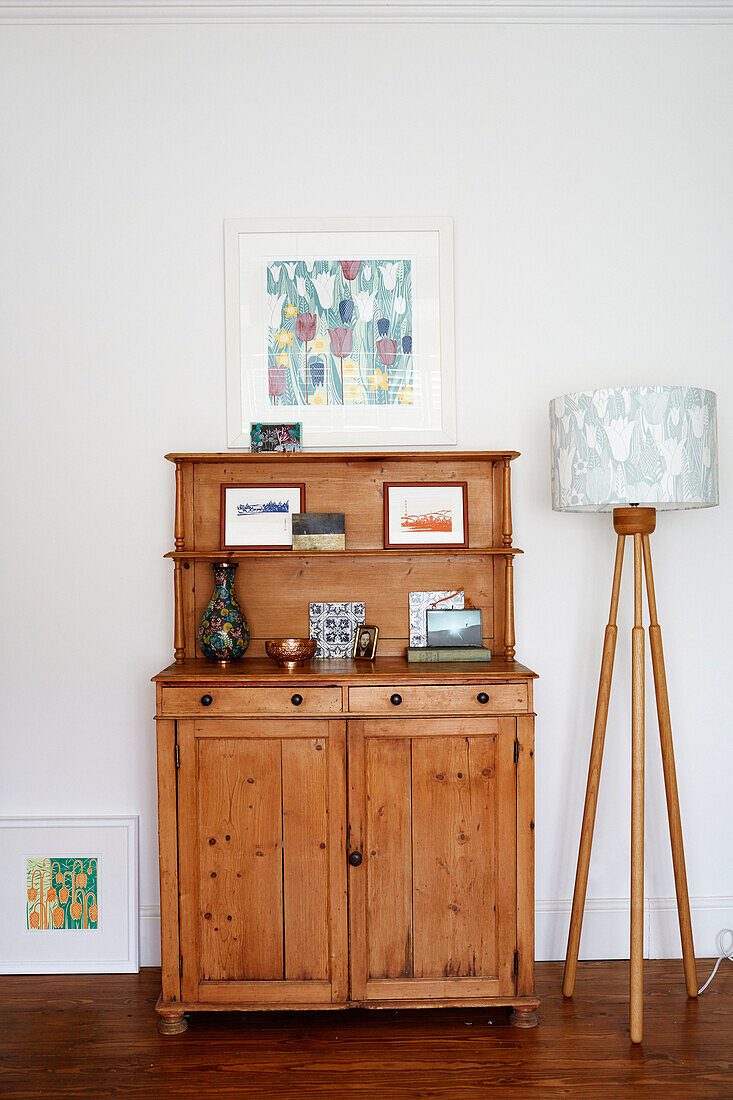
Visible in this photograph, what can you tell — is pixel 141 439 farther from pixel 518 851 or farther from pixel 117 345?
pixel 518 851

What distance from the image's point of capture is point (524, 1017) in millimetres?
2230

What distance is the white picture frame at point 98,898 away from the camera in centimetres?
259

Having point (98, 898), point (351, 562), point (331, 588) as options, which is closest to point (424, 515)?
point (351, 562)

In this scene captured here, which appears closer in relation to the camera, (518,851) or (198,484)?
(518,851)

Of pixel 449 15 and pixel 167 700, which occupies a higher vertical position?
pixel 449 15

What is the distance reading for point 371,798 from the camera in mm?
2236

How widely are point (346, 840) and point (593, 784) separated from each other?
77cm

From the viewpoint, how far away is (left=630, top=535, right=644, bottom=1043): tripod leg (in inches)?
84.9

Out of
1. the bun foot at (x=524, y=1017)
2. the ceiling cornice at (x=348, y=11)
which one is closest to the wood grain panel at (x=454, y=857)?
the bun foot at (x=524, y=1017)

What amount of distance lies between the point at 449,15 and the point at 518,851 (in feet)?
8.67

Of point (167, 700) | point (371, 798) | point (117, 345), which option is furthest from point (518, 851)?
point (117, 345)

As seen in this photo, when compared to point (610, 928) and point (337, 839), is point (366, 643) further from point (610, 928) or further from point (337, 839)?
point (610, 928)

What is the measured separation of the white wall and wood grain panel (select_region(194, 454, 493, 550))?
11cm

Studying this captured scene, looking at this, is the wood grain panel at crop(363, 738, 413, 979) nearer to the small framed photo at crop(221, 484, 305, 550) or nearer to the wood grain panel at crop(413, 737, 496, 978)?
the wood grain panel at crop(413, 737, 496, 978)
